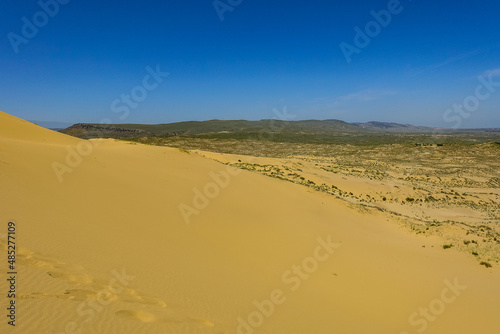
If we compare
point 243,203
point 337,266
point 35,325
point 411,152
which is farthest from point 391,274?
point 411,152

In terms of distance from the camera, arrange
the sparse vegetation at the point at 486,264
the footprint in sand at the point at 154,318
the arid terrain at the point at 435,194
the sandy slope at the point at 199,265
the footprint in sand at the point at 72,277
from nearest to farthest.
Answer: the footprint in sand at the point at 154,318 < the sandy slope at the point at 199,265 < the footprint in sand at the point at 72,277 < the sparse vegetation at the point at 486,264 < the arid terrain at the point at 435,194

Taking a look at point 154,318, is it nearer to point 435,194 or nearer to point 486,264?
point 486,264

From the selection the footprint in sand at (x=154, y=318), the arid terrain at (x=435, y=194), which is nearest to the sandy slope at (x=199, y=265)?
the footprint in sand at (x=154, y=318)

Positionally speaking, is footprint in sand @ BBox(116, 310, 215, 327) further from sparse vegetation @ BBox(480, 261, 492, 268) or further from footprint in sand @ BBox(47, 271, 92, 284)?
sparse vegetation @ BBox(480, 261, 492, 268)

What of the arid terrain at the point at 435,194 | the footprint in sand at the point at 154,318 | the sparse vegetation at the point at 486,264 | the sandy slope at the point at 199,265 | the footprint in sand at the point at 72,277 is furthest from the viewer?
the arid terrain at the point at 435,194

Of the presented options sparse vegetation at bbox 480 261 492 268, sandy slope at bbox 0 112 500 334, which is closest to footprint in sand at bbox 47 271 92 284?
sandy slope at bbox 0 112 500 334

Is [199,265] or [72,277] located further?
[199,265]

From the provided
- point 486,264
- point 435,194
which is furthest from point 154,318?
point 435,194

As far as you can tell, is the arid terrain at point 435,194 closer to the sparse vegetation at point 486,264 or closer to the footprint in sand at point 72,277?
the sparse vegetation at point 486,264
